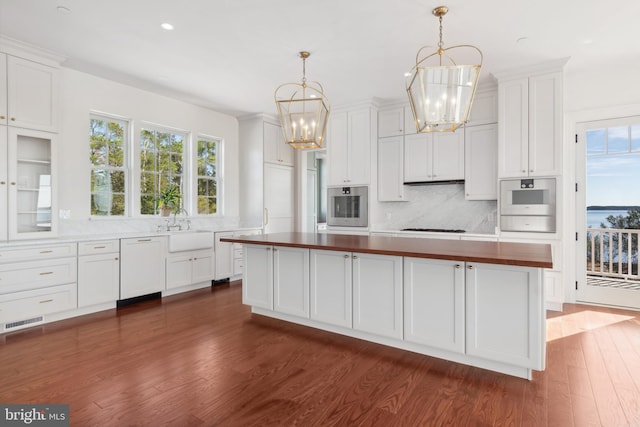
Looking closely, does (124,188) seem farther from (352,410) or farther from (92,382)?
(352,410)

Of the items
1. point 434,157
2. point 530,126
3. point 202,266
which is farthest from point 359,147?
point 202,266

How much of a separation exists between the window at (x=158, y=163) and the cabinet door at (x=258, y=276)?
2.19 meters

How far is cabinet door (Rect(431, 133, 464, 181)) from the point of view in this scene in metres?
4.91

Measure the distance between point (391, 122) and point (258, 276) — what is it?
3.25 metres

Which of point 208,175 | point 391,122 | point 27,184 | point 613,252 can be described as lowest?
point 613,252

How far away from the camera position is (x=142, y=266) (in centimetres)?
445

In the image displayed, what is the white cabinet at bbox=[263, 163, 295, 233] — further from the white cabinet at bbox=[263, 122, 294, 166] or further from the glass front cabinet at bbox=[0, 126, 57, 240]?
the glass front cabinet at bbox=[0, 126, 57, 240]

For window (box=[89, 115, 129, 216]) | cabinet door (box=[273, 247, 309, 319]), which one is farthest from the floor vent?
cabinet door (box=[273, 247, 309, 319])

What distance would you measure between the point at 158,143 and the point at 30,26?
215cm

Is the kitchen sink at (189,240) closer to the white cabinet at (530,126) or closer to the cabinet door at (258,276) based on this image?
the cabinet door at (258,276)

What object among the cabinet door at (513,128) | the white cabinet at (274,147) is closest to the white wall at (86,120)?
the white cabinet at (274,147)

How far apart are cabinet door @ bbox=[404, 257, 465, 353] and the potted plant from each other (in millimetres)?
3787

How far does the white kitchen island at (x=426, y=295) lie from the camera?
7.63ft

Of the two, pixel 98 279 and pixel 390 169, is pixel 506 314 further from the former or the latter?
pixel 98 279
